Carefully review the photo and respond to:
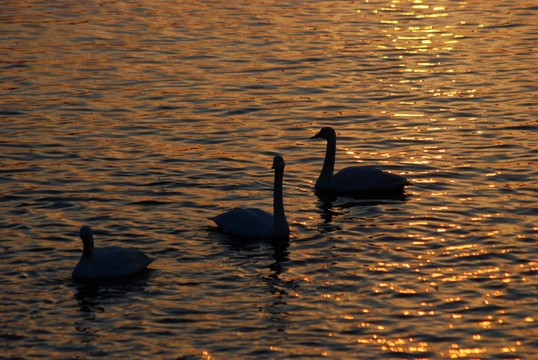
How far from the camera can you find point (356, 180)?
1866cm

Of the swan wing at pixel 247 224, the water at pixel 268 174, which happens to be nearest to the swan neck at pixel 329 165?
the water at pixel 268 174

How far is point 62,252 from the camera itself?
15.8 metres

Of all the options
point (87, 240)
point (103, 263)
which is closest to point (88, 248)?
point (87, 240)

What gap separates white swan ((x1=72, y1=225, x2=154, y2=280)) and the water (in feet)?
0.56

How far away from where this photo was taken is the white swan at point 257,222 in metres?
16.2

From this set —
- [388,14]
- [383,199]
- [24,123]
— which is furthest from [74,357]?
[388,14]

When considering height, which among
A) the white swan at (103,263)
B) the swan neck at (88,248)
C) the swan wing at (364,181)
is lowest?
the white swan at (103,263)

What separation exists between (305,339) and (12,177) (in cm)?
853

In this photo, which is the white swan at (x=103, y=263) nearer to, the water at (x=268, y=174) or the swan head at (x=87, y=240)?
the swan head at (x=87, y=240)

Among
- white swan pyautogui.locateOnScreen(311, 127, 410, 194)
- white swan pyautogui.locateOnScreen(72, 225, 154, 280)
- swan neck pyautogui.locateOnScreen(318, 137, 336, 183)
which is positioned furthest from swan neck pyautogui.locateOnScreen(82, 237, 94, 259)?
swan neck pyautogui.locateOnScreen(318, 137, 336, 183)

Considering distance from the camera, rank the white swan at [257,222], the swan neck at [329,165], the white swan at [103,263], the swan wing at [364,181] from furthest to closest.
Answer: the swan neck at [329,165], the swan wing at [364,181], the white swan at [257,222], the white swan at [103,263]

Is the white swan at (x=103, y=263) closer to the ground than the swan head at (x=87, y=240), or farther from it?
closer to the ground

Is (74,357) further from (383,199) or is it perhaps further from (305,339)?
(383,199)

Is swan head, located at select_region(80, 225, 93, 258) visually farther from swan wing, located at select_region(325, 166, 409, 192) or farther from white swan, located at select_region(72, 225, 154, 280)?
swan wing, located at select_region(325, 166, 409, 192)
